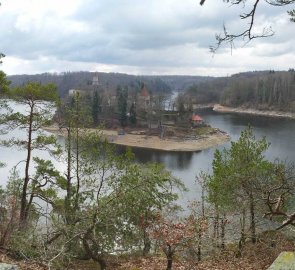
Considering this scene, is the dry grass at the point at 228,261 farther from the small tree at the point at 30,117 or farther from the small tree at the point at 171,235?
the small tree at the point at 30,117

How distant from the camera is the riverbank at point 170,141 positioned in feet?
213

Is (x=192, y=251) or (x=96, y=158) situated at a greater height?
(x=96, y=158)

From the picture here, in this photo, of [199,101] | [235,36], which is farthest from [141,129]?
[235,36]

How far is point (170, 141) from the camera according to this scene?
70.1 metres

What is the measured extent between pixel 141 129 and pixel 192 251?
6560 cm

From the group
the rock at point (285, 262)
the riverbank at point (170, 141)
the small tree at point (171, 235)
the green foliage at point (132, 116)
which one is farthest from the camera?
the green foliage at point (132, 116)

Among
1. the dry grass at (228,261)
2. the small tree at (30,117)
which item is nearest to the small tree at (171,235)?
the dry grass at (228,261)

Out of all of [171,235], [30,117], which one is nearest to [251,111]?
[30,117]

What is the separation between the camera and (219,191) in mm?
16969

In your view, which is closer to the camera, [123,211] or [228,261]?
[123,211]

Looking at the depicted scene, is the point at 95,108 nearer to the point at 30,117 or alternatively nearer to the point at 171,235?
the point at 30,117

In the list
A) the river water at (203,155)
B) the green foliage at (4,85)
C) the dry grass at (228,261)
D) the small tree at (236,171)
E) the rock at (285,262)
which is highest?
the green foliage at (4,85)

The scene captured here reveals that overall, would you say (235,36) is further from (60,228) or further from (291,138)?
(291,138)

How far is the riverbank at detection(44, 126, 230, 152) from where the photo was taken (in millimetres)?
64875
